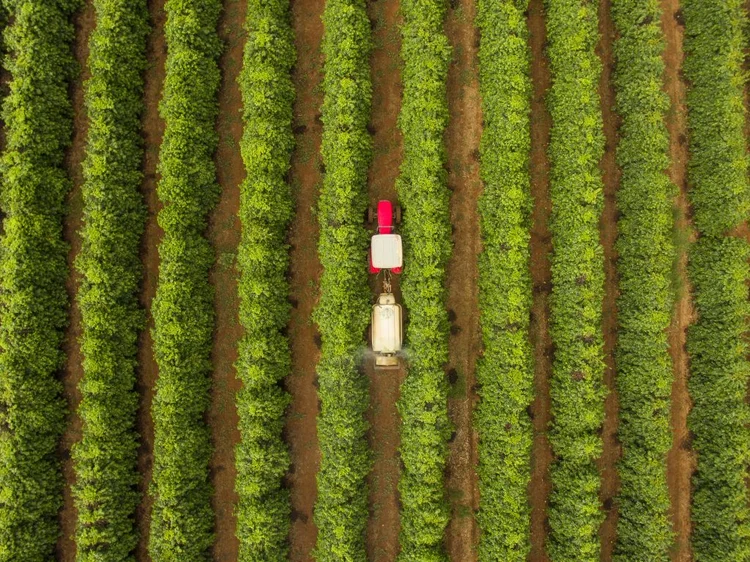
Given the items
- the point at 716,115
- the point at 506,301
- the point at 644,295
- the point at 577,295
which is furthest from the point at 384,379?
the point at 716,115

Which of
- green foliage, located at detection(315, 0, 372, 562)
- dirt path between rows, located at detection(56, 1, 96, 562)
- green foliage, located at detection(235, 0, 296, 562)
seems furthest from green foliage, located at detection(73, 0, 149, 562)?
green foliage, located at detection(315, 0, 372, 562)

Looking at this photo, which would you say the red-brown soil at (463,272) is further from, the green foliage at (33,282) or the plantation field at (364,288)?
the green foliage at (33,282)

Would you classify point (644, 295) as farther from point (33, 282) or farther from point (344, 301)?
point (33, 282)

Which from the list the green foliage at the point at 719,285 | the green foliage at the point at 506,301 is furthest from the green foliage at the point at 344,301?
the green foliage at the point at 719,285

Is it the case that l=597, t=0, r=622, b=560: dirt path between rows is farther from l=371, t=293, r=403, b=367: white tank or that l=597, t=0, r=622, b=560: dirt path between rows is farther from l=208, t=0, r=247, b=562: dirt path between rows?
l=208, t=0, r=247, b=562: dirt path between rows

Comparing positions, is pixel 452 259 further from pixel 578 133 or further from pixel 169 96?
pixel 169 96

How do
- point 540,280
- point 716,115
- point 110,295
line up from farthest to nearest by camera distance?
1. point 540,280
2. point 716,115
3. point 110,295
